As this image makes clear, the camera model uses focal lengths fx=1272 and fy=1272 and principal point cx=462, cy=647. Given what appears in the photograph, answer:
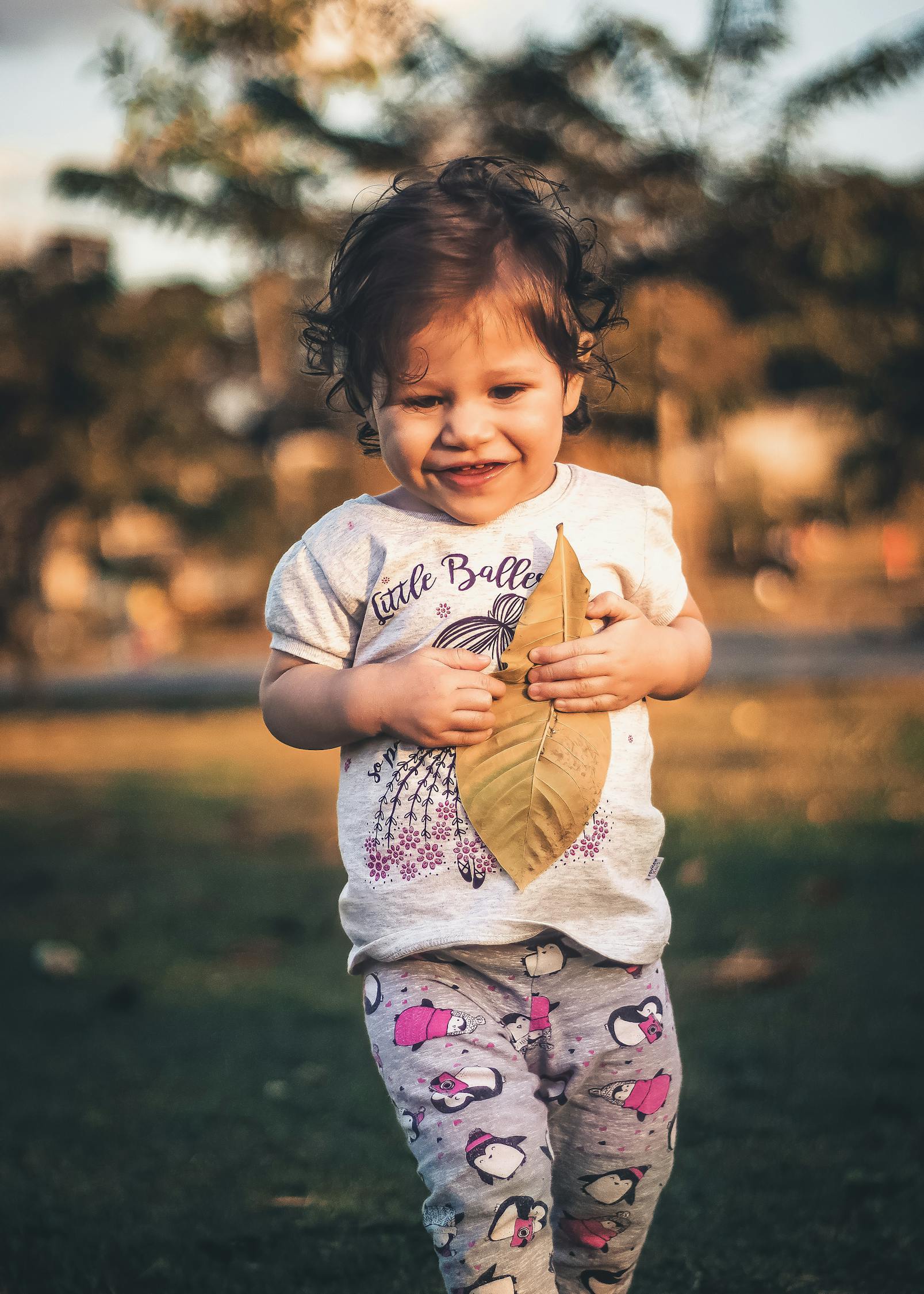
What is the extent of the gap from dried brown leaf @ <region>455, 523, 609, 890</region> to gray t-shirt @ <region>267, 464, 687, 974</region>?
2cm

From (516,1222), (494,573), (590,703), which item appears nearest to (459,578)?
(494,573)

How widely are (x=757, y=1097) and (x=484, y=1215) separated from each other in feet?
4.57

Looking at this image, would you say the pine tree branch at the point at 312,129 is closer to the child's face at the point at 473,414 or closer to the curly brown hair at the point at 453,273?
the curly brown hair at the point at 453,273

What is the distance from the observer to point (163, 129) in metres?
8.63

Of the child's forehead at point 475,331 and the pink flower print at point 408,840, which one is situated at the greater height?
the child's forehead at point 475,331

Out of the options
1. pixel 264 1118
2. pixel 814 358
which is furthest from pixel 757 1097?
pixel 814 358

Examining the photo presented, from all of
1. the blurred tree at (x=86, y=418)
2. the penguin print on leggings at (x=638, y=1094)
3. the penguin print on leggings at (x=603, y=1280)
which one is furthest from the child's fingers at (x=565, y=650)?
the blurred tree at (x=86, y=418)

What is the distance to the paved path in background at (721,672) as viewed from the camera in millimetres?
11320

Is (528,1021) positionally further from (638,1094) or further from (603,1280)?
(603,1280)

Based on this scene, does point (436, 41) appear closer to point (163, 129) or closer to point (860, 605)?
point (163, 129)

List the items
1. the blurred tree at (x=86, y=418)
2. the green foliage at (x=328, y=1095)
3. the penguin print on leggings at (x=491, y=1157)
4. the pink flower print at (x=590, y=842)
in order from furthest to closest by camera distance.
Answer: the blurred tree at (x=86, y=418), the green foliage at (x=328, y=1095), the pink flower print at (x=590, y=842), the penguin print on leggings at (x=491, y=1157)

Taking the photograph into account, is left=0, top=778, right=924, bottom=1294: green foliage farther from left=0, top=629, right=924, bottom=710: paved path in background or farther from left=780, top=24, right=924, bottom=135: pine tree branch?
left=0, top=629, right=924, bottom=710: paved path in background

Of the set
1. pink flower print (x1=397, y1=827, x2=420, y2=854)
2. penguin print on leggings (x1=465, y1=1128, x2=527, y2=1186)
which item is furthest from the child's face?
penguin print on leggings (x1=465, y1=1128, x2=527, y2=1186)

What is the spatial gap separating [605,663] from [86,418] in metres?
10.6
